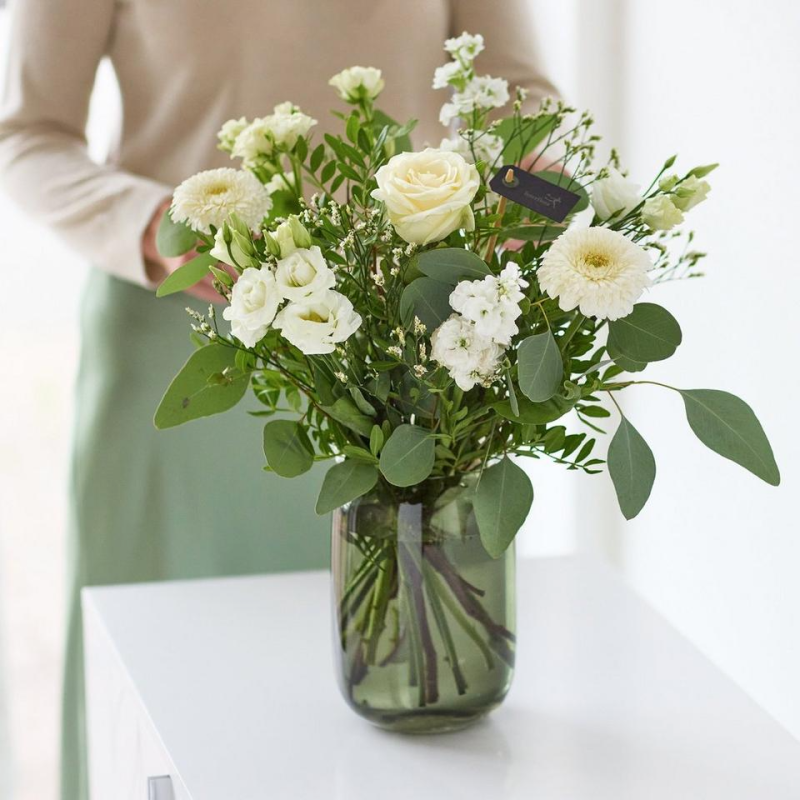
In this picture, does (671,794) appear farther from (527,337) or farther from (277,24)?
(277,24)

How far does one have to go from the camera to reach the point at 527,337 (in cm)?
72

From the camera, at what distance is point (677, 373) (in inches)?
60.2

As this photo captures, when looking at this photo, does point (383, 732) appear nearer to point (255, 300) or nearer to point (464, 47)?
point (255, 300)

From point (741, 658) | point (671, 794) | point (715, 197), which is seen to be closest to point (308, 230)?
point (671, 794)

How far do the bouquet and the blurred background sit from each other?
539mm

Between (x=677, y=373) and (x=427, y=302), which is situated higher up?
(x=677, y=373)

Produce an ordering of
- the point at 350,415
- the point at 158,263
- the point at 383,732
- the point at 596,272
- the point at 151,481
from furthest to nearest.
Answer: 1. the point at 151,481
2. the point at 158,263
3. the point at 383,732
4. the point at 350,415
5. the point at 596,272

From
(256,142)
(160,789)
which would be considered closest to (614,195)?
(256,142)

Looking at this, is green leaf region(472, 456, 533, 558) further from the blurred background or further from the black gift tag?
the blurred background

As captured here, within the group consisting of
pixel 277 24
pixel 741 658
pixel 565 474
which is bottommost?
pixel 741 658

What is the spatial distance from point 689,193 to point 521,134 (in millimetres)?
131

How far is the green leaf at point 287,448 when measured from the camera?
0.78m

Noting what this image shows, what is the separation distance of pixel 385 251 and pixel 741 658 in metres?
0.87

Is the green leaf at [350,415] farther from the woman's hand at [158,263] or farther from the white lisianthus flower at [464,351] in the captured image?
the woman's hand at [158,263]
